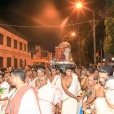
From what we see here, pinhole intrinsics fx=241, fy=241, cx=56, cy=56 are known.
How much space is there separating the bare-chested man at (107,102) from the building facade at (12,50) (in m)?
27.0

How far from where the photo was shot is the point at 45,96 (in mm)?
6582

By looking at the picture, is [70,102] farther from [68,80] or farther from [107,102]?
[107,102]

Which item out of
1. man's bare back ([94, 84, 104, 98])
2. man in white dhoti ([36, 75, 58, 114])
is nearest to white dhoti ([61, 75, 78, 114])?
man in white dhoti ([36, 75, 58, 114])

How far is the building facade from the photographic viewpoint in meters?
30.0

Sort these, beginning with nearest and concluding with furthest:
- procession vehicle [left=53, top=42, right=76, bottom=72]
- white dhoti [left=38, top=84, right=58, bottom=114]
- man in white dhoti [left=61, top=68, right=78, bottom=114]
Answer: white dhoti [left=38, top=84, right=58, bottom=114]
man in white dhoti [left=61, top=68, right=78, bottom=114]
procession vehicle [left=53, top=42, right=76, bottom=72]

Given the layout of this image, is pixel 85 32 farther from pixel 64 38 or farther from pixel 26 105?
pixel 26 105

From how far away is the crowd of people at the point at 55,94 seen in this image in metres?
3.04

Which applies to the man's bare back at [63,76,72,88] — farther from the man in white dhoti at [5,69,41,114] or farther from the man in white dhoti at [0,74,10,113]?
the man in white dhoti at [5,69,41,114]

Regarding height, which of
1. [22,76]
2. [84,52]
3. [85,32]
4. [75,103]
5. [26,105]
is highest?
[85,32]

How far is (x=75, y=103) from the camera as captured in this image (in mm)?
7840

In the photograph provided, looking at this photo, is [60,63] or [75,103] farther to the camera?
[60,63]

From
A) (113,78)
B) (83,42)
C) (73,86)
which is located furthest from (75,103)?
(83,42)

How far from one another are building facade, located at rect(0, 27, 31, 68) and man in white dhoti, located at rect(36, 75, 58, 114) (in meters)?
23.2

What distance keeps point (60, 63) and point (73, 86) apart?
18.7 metres
